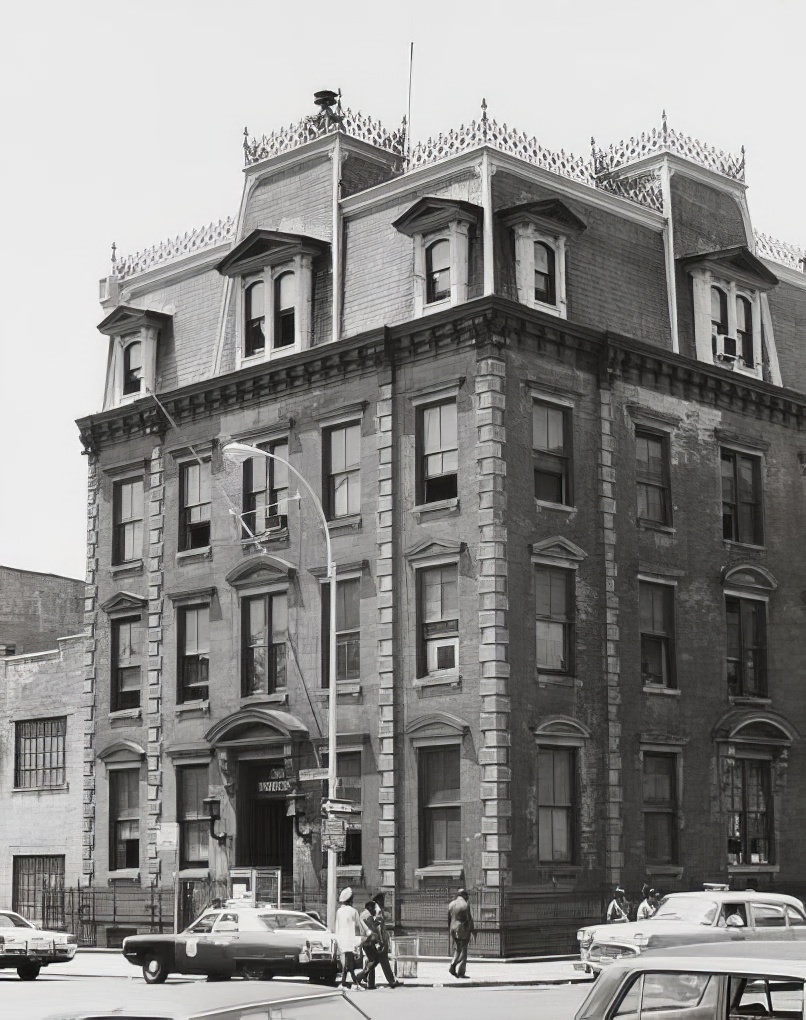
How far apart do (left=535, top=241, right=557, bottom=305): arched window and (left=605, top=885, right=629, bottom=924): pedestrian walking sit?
14.0m

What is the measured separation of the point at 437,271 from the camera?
38.8 meters

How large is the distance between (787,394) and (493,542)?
39.3 feet

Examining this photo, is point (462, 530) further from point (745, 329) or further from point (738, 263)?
point (738, 263)

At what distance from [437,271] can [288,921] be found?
53.7ft

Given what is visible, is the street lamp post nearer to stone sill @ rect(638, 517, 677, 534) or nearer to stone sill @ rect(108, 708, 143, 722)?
stone sill @ rect(638, 517, 677, 534)

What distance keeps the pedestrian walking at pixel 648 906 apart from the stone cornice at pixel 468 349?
12.5m

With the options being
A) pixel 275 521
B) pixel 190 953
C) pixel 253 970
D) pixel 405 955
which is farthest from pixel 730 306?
pixel 190 953

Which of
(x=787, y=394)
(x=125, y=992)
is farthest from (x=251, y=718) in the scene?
(x=125, y=992)

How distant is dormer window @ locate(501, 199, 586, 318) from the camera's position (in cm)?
3834

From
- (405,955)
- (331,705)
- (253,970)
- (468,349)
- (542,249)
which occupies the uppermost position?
(542,249)

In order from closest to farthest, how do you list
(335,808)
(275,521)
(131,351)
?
(335,808), (275,521), (131,351)

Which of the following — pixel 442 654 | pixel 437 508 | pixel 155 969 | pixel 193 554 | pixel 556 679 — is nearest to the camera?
pixel 155 969

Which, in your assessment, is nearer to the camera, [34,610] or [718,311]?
[718,311]

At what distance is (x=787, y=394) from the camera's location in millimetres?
43688
